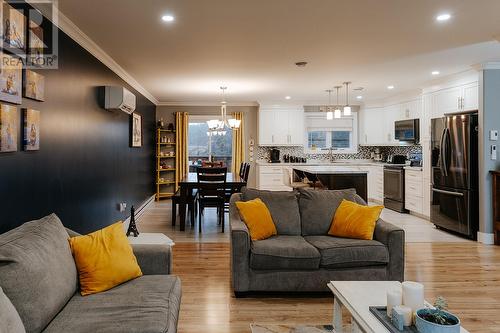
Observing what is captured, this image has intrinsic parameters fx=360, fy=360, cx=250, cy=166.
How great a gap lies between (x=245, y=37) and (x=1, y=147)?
8.35 ft

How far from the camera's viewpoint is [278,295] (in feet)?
10.5

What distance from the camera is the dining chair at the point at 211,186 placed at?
5582 mm

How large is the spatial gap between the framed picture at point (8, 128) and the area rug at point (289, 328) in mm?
2107

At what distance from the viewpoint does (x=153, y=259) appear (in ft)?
8.13

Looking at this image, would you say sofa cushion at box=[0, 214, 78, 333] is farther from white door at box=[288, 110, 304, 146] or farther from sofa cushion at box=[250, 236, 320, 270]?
white door at box=[288, 110, 304, 146]

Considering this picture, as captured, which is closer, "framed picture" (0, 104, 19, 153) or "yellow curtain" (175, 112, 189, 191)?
"framed picture" (0, 104, 19, 153)

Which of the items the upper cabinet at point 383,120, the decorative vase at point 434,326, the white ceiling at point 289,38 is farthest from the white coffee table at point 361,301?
the upper cabinet at point 383,120

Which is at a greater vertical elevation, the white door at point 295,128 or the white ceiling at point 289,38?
the white ceiling at point 289,38

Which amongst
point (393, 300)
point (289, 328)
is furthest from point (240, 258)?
point (393, 300)

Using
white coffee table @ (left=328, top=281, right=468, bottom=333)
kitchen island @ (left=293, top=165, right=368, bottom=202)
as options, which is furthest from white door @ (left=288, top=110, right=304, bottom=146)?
white coffee table @ (left=328, top=281, right=468, bottom=333)

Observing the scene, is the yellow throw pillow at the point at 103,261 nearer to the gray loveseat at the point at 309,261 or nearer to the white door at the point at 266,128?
the gray loveseat at the point at 309,261

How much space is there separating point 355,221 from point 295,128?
19.7 ft

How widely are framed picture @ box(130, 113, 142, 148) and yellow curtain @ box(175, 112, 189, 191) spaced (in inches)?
87.8

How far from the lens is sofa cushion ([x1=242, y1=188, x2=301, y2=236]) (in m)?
3.54
